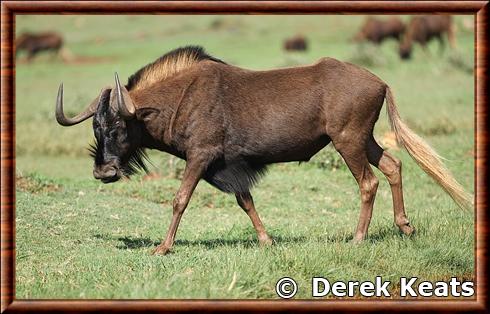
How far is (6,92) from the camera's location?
683 cm

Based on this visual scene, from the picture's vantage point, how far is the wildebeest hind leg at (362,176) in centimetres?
752

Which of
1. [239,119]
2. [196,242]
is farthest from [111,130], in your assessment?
[196,242]

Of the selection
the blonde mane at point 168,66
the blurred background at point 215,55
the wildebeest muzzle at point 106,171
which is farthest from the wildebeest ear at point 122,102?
the blurred background at point 215,55

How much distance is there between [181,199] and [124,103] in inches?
41.8

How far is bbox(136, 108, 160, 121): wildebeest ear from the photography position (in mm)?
7609

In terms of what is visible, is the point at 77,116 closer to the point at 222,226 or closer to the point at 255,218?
the point at 255,218

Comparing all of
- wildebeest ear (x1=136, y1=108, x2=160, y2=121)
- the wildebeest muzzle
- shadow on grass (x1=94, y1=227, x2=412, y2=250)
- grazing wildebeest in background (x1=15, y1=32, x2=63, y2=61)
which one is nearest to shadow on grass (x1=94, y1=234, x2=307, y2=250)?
shadow on grass (x1=94, y1=227, x2=412, y2=250)

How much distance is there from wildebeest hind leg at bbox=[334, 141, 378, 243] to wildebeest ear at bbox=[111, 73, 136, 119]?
1999 millimetres

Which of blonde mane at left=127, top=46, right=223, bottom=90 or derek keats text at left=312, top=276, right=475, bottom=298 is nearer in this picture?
derek keats text at left=312, top=276, right=475, bottom=298

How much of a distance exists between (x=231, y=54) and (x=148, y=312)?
2744 centimetres

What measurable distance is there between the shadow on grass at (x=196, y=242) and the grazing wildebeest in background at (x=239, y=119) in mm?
234

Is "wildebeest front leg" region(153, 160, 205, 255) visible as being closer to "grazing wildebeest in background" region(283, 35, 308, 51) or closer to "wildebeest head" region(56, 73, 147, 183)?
"wildebeest head" region(56, 73, 147, 183)

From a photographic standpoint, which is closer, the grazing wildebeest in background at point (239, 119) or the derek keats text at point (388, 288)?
the derek keats text at point (388, 288)
